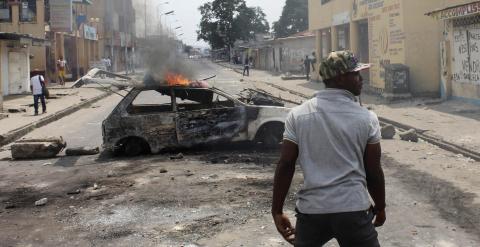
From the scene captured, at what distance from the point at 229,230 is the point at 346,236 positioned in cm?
297

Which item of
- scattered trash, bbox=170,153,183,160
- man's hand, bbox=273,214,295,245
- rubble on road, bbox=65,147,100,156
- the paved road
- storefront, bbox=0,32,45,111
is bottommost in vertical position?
the paved road

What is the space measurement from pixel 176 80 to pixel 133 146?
155cm

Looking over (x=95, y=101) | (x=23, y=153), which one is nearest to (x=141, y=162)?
(x=23, y=153)

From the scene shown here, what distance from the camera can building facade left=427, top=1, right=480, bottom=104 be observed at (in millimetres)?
15789

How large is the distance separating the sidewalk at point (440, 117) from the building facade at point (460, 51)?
1.51 ft

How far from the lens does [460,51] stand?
55.9 ft

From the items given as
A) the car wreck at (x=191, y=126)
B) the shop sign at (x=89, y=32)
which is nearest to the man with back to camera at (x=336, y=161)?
the car wreck at (x=191, y=126)

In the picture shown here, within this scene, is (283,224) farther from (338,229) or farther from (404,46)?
(404,46)

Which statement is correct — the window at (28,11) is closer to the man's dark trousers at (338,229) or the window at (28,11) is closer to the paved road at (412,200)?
the paved road at (412,200)

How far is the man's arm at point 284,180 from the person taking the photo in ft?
9.37

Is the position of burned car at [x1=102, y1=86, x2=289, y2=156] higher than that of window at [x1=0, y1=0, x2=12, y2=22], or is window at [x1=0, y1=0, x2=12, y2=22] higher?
window at [x1=0, y1=0, x2=12, y2=22]

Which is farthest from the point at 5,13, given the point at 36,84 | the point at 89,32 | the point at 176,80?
the point at 176,80

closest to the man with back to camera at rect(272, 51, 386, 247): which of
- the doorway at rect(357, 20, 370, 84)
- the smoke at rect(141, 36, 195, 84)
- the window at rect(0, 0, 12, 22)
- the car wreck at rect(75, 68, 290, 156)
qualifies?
the car wreck at rect(75, 68, 290, 156)

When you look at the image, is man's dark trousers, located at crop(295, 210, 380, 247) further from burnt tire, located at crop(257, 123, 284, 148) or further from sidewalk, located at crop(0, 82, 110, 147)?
sidewalk, located at crop(0, 82, 110, 147)
